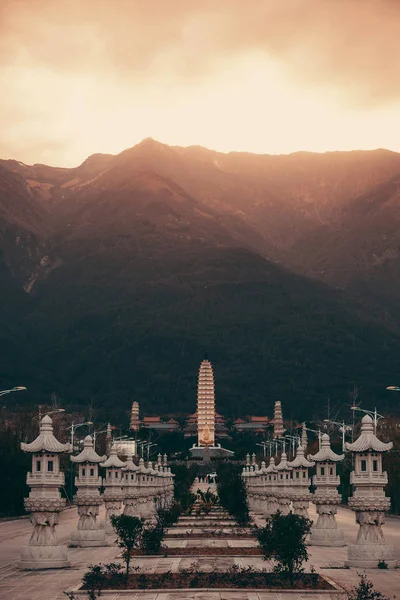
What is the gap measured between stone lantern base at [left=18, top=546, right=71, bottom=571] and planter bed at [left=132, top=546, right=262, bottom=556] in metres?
8.50

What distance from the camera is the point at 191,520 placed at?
355 ft

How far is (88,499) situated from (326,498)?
1556 centimetres

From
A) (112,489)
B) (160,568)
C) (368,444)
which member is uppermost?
(368,444)

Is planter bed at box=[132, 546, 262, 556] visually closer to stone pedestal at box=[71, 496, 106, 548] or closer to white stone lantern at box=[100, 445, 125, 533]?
stone pedestal at box=[71, 496, 106, 548]

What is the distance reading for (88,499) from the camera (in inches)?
2943

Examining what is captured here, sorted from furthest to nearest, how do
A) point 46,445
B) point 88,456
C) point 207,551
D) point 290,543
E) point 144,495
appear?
point 144,495 → point 88,456 → point 207,551 → point 46,445 → point 290,543

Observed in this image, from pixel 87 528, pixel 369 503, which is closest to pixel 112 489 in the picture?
pixel 87 528

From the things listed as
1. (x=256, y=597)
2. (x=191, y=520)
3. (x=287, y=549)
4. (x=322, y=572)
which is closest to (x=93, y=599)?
(x=256, y=597)

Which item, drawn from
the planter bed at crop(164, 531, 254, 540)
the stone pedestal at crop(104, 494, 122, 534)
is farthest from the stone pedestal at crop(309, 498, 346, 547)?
the stone pedestal at crop(104, 494, 122, 534)

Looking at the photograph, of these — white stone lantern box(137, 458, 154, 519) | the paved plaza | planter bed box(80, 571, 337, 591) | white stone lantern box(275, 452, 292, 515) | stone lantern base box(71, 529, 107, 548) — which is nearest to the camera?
the paved plaza

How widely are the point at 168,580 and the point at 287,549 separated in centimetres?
562

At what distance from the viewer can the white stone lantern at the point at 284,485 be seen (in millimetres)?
93006

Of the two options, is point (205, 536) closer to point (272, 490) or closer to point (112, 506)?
point (112, 506)

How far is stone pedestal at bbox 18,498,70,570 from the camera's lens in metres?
58.8
